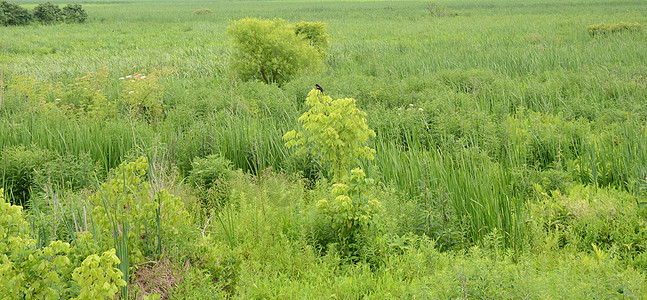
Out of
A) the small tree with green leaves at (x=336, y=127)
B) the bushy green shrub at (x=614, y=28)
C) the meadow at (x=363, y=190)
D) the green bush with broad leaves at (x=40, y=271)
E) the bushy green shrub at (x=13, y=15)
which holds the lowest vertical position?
the meadow at (x=363, y=190)

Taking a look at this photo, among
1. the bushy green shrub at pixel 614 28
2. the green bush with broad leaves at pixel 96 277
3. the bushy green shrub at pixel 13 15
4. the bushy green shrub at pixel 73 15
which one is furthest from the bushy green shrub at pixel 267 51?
the bushy green shrub at pixel 73 15

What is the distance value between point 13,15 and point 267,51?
2727 cm

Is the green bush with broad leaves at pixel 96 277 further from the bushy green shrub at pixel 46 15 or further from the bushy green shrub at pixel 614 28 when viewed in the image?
the bushy green shrub at pixel 46 15

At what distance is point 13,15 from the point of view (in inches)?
1188

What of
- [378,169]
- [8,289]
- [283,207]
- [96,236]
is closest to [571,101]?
[378,169]

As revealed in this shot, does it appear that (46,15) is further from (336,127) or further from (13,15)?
(336,127)

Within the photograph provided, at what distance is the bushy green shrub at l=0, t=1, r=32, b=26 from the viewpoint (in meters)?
29.8

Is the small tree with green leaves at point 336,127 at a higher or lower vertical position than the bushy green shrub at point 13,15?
lower

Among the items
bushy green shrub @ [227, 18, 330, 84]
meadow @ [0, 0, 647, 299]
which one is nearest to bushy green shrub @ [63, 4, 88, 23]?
meadow @ [0, 0, 647, 299]

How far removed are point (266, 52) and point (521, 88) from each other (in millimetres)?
5219

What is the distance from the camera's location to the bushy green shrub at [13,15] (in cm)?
2977

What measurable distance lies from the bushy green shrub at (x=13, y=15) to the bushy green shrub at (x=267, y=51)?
86.0 ft

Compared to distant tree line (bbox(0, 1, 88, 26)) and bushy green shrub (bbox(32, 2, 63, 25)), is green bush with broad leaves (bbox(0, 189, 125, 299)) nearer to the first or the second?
distant tree line (bbox(0, 1, 88, 26))

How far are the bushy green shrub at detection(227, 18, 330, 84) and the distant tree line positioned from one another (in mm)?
26289
